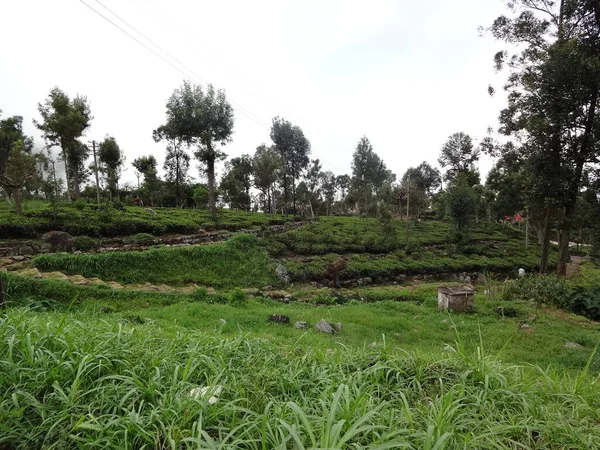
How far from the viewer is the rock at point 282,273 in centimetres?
1380

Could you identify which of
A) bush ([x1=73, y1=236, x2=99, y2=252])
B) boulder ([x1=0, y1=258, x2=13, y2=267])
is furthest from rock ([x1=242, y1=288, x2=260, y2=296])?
boulder ([x1=0, y1=258, x2=13, y2=267])

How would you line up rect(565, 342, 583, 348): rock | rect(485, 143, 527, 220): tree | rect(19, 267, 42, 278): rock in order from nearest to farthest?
rect(565, 342, 583, 348): rock < rect(19, 267, 42, 278): rock < rect(485, 143, 527, 220): tree

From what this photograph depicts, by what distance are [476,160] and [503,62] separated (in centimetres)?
3237

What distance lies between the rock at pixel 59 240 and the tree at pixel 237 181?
24926 millimetres

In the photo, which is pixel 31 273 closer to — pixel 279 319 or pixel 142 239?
pixel 142 239

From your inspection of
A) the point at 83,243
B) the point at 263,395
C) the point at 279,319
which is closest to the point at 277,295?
the point at 279,319

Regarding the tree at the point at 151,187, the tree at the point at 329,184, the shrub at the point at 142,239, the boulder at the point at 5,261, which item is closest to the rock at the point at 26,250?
the boulder at the point at 5,261

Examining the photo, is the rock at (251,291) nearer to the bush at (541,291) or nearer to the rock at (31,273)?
the rock at (31,273)

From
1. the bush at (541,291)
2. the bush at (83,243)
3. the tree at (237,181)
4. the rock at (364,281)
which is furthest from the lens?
the tree at (237,181)

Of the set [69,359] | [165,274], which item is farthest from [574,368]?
[165,274]

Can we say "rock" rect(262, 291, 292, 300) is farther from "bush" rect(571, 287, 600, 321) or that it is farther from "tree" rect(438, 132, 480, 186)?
"tree" rect(438, 132, 480, 186)

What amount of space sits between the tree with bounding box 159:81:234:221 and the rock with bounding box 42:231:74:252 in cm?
1002

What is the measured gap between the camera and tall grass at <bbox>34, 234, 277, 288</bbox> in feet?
34.6

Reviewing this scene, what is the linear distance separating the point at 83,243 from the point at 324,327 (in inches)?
412
